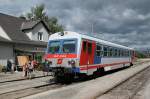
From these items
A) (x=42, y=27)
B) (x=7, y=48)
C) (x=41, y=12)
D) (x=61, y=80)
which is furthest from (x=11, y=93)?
(x=41, y=12)

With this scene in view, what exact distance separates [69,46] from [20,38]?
14055mm

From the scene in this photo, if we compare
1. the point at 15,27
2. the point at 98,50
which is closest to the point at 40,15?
the point at 15,27

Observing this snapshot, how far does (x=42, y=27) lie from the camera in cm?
3519

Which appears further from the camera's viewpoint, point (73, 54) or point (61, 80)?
point (61, 80)

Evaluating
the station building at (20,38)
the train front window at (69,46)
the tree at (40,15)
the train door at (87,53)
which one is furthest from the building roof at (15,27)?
the tree at (40,15)

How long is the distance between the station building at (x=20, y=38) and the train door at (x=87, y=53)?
33.1 ft

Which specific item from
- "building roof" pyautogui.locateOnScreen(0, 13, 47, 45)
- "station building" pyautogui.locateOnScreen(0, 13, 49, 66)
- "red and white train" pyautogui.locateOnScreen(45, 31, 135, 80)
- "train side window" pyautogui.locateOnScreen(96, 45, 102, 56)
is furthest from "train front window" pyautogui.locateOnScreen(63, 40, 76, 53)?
"building roof" pyautogui.locateOnScreen(0, 13, 47, 45)

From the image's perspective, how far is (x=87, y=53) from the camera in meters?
17.3

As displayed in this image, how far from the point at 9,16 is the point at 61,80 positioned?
18744 mm

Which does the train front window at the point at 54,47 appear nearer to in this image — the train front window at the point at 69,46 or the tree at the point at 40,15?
the train front window at the point at 69,46

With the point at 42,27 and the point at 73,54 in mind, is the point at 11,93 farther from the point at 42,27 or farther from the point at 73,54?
the point at 42,27

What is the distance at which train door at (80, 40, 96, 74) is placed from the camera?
1675 cm

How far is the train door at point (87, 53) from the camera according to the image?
16750mm

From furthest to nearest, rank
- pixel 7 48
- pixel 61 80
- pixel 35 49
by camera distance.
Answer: pixel 35 49 → pixel 7 48 → pixel 61 80
